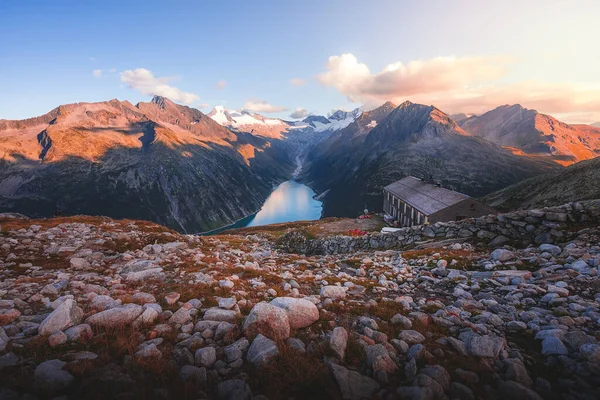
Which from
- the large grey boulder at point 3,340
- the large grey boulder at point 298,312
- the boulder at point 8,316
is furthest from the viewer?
the large grey boulder at point 298,312

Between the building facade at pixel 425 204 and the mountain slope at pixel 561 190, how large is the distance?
69.1 feet

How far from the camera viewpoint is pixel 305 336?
5859mm

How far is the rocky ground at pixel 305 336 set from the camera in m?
4.19

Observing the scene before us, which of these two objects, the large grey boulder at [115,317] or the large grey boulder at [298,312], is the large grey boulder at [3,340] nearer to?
the large grey boulder at [115,317]

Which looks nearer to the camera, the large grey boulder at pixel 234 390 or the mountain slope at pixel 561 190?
the large grey boulder at pixel 234 390

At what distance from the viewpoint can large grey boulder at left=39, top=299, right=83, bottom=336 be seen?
5.37 metres

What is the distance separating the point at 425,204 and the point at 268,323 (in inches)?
2018

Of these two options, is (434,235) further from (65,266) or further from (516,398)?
(65,266)

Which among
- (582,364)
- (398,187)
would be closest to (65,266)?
(582,364)

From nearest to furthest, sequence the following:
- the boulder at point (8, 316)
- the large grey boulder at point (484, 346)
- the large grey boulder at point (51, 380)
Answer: the large grey boulder at point (51, 380), the large grey boulder at point (484, 346), the boulder at point (8, 316)

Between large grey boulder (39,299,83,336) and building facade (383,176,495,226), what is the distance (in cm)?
4746

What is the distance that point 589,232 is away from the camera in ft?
41.4

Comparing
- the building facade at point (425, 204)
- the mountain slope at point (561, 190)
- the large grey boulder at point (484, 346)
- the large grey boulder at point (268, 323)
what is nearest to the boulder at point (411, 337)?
the large grey boulder at point (484, 346)

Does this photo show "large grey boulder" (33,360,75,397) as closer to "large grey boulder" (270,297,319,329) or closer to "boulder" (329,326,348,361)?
"large grey boulder" (270,297,319,329)
